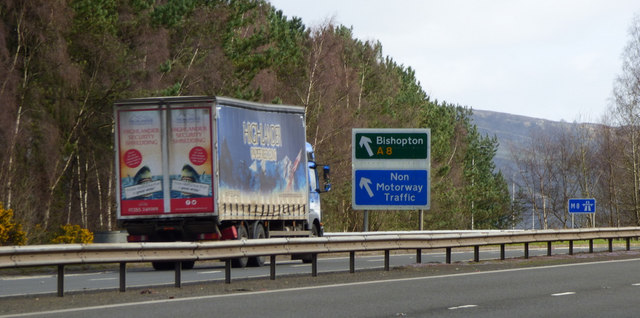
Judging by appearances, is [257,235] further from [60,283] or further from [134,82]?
[134,82]

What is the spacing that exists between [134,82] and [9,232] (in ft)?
51.4

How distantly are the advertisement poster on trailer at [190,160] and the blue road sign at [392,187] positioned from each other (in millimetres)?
9739

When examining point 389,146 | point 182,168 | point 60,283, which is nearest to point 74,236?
point 389,146

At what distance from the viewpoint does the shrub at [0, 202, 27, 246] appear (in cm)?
2858

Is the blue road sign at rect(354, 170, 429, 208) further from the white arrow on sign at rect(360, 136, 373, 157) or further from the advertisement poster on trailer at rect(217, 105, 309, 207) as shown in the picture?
the advertisement poster on trailer at rect(217, 105, 309, 207)

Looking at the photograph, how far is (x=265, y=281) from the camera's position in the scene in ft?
61.2

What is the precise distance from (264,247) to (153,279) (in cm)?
250

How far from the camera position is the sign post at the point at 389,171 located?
107 feet

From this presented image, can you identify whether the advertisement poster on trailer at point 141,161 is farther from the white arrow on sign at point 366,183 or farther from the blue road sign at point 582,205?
the blue road sign at point 582,205

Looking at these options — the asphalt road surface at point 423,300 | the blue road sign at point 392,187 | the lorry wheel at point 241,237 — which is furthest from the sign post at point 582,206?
the asphalt road surface at point 423,300

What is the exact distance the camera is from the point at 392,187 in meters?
32.7

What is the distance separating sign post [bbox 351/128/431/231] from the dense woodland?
956 centimetres

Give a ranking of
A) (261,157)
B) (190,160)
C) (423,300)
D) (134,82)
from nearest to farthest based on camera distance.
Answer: (423,300) < (190,160) < (261,157) < (134,82)

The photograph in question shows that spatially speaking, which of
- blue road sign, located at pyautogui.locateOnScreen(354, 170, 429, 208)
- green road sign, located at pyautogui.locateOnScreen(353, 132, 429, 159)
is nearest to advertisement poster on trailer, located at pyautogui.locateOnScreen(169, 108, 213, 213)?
green road sign, located at pyautogui.locateOnScreen(353, 132, 429, 159)
